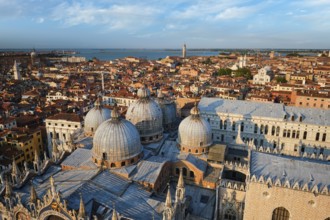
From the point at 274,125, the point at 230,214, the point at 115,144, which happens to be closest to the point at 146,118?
the point at 115,144

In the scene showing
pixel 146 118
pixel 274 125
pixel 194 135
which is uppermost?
pixel 146 118

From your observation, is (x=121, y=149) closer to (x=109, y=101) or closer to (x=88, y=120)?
(x=88, y=120)

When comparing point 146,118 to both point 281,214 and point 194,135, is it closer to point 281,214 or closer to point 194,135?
point 194,135

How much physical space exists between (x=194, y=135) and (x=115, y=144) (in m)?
9.49

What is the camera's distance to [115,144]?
25.8 metres

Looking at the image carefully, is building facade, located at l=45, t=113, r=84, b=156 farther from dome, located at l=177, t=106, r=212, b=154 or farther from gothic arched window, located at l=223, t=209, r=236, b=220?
gothic arched window, located at l=223, t=209, r=236, b=220

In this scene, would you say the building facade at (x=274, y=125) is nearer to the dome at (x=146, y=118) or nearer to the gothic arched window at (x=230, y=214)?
the dome at (x=146, y=118)

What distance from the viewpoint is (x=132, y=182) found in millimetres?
24766

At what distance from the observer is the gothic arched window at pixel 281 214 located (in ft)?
68.4

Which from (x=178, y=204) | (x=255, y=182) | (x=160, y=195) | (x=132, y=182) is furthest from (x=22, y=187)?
(x=255, y=182)

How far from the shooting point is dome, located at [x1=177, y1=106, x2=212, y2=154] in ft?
99.6

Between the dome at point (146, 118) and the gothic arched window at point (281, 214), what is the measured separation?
16129mm

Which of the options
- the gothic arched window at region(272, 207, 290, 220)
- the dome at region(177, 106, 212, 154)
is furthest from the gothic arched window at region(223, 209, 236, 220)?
the dome at region(177, 106, 212, 154)

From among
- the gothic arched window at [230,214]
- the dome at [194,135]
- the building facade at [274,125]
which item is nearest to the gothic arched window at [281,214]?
the gothic arched window at [230,214]
